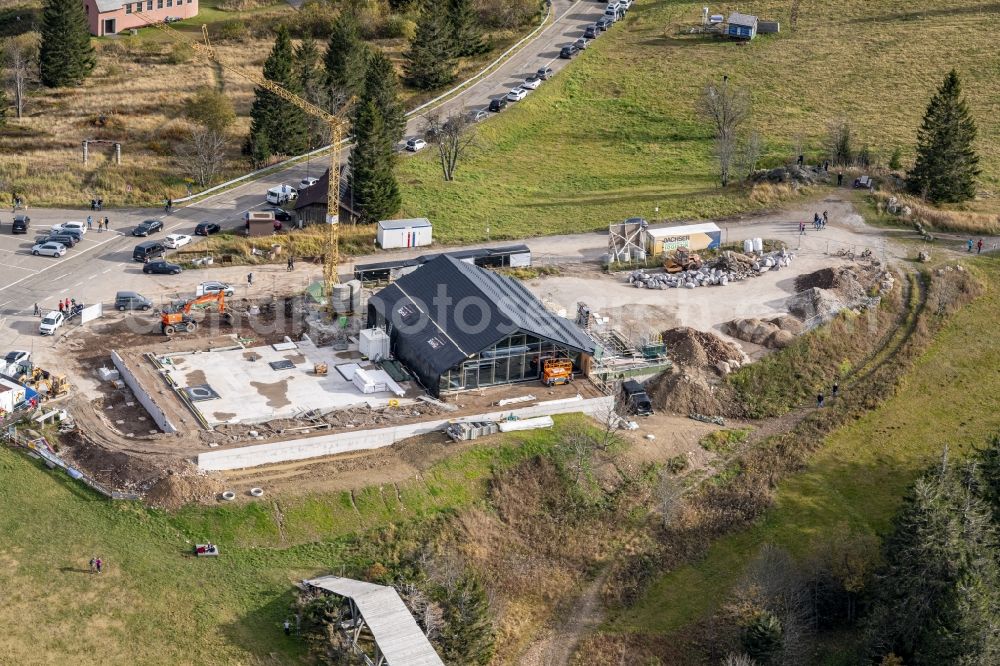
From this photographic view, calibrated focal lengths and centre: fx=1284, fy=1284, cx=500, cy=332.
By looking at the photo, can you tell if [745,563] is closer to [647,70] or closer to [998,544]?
[998,544]

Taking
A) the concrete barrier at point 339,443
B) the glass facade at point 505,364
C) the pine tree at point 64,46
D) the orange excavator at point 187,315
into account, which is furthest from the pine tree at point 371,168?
the pine tree at point 64,46

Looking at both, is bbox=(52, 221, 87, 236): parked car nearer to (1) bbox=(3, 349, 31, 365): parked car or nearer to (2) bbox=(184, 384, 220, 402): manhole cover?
(1) bbox=(3, 349, 31, 365): parked car

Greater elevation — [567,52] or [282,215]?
[567,52]

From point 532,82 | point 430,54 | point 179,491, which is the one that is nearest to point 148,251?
point 179,491

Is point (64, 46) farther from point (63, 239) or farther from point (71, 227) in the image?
point (63, 239)

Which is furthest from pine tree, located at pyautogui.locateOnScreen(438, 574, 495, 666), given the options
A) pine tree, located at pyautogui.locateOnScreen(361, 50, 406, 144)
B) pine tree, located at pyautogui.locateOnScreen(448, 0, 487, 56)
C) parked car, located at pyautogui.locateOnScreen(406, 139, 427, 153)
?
pine tree, located at pyautogui.locateOnScreen(448, 0, 487, 56)
